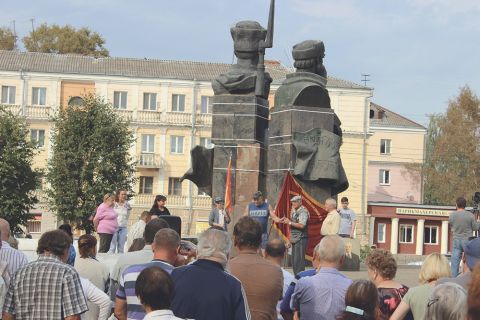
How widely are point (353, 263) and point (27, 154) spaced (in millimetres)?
34542

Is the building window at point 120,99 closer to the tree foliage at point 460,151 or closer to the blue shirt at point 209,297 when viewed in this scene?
the tree foliage at point 460,151

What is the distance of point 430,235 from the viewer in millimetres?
84688

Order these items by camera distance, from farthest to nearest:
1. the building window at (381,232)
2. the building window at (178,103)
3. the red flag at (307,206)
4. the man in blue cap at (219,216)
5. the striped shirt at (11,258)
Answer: the building window at (381,232) < the building window at (178,103) < the man in blue cap at (219,216) < the red flag at (307,206) < the striped shirt at (11,258)

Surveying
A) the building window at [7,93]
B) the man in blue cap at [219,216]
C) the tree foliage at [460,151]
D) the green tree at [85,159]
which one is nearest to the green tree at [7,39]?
the building window at [7,93]

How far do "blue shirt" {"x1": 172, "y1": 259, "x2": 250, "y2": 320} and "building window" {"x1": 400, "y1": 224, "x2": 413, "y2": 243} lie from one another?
7703cm

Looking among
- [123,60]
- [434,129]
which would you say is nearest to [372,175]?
[434,129]

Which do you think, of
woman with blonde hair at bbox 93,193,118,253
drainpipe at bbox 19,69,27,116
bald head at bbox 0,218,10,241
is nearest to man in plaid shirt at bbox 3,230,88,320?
bald head at bbox 0,218,10,241

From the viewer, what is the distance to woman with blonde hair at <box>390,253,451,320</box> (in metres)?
8.62

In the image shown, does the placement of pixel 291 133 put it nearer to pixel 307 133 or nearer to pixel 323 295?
pixel 307 133

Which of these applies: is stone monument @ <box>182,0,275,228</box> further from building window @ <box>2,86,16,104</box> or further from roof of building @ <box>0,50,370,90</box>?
building window @ <box>2,86,16,104</box>

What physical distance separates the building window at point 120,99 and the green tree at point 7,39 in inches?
617

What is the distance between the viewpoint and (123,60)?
7881 centimetres

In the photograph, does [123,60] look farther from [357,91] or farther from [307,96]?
[307,96]

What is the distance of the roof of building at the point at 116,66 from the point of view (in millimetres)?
75750
